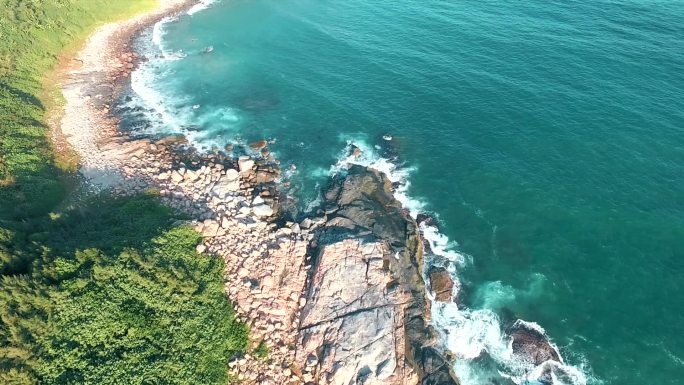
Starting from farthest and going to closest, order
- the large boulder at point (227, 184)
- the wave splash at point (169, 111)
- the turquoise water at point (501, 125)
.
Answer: the wave splash at point (169, 111), the large boulder at point (227, 184), the turquoise water at point (501, 125)

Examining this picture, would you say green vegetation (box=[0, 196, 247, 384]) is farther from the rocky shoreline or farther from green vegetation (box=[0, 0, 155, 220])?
green vegetation (box=[0, 0, 155, 220])

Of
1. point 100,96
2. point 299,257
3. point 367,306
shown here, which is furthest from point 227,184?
point 100,96

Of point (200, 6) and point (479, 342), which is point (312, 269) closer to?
point (479, 342)

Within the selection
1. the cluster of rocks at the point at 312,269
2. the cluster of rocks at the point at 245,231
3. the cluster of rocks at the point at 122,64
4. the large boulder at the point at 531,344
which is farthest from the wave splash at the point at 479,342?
the cluster of rocks at the point at 122,64

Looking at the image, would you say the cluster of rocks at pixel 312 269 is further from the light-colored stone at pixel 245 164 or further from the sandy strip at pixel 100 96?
the sandy strip at pixel 100 96

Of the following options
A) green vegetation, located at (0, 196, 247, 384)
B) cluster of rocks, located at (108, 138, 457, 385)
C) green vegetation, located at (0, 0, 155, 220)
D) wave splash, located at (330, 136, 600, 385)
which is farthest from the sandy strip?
wave splash, located at (330, 136, 600, 385)
